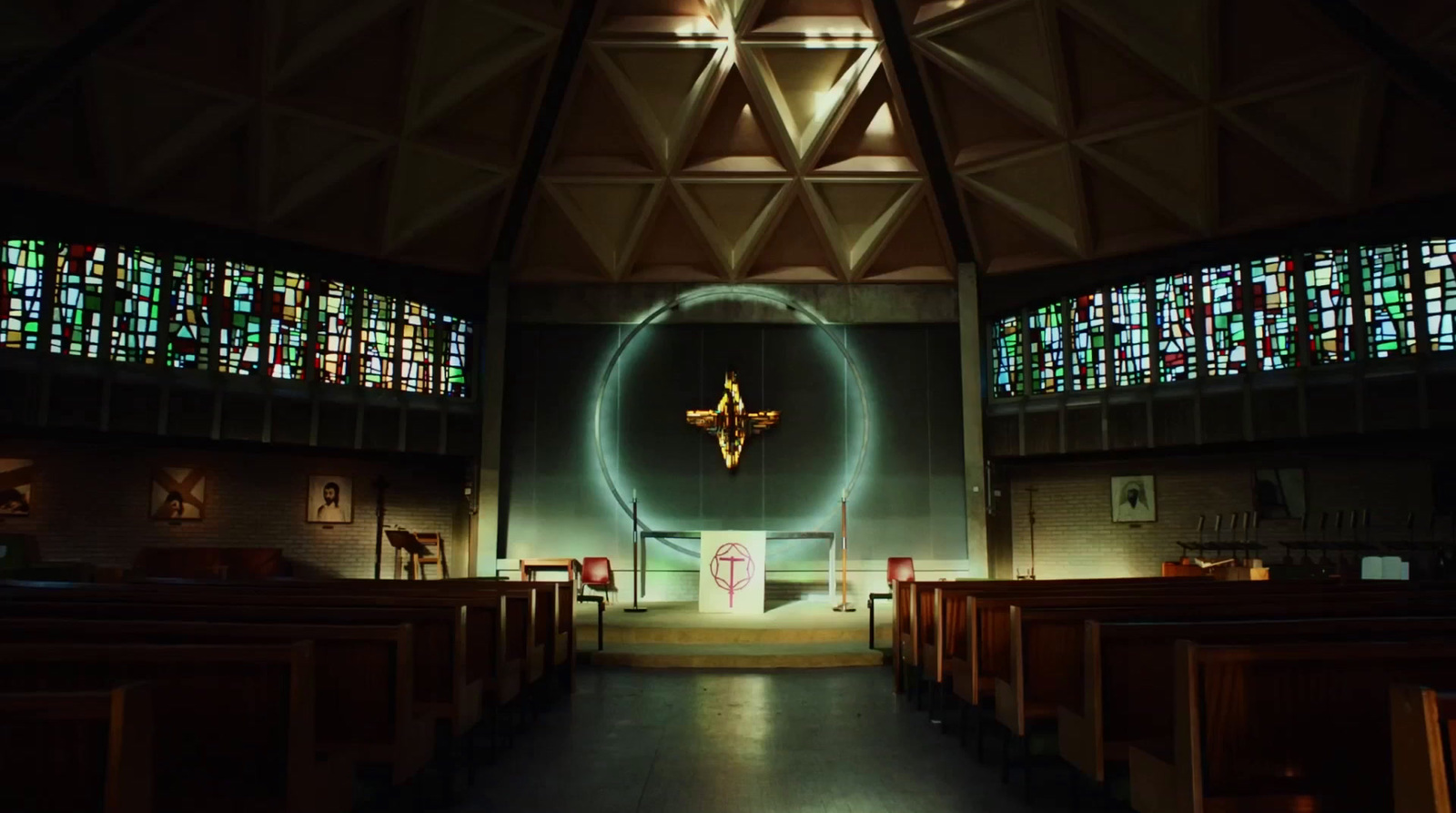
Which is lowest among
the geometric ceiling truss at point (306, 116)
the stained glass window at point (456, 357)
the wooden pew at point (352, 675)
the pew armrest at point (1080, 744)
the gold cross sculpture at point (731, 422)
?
the pew armrest at point (1080, 744)

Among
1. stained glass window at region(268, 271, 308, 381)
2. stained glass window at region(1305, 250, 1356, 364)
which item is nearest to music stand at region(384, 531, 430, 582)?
stained glass window at region(268, 271, 308, 381)

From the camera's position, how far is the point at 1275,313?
1325 centimetres

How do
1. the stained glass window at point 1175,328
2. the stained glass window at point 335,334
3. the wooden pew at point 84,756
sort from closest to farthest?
1. the wooden pew at point 84,756
2. the stained glass window at point 1175,328
3. the stained glass window at point 335,334

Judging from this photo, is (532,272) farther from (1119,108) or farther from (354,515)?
(1119,108)

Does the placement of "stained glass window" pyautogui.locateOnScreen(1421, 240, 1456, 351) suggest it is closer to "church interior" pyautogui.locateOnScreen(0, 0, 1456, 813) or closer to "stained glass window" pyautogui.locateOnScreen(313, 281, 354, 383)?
"church interior" pyautogui.locateOnScreen(0, 0, 1456, 813)

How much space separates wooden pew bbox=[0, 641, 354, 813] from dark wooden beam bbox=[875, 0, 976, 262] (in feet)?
40.5

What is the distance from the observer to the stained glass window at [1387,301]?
1219cm

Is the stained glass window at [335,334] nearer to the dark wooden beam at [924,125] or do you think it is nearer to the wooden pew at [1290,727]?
the dark wooden beam at [924,125]

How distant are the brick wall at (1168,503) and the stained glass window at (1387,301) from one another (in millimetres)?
1587

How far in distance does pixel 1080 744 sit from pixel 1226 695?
3.41 feet

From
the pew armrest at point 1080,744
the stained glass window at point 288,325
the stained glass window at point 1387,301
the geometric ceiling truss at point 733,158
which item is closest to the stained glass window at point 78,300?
the stained glass window at point 288,325

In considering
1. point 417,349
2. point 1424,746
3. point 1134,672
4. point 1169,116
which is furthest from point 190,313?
point 1424,746

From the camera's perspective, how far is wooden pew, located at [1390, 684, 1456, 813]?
69.2 inches

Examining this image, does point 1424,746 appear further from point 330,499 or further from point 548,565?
point 330,499
